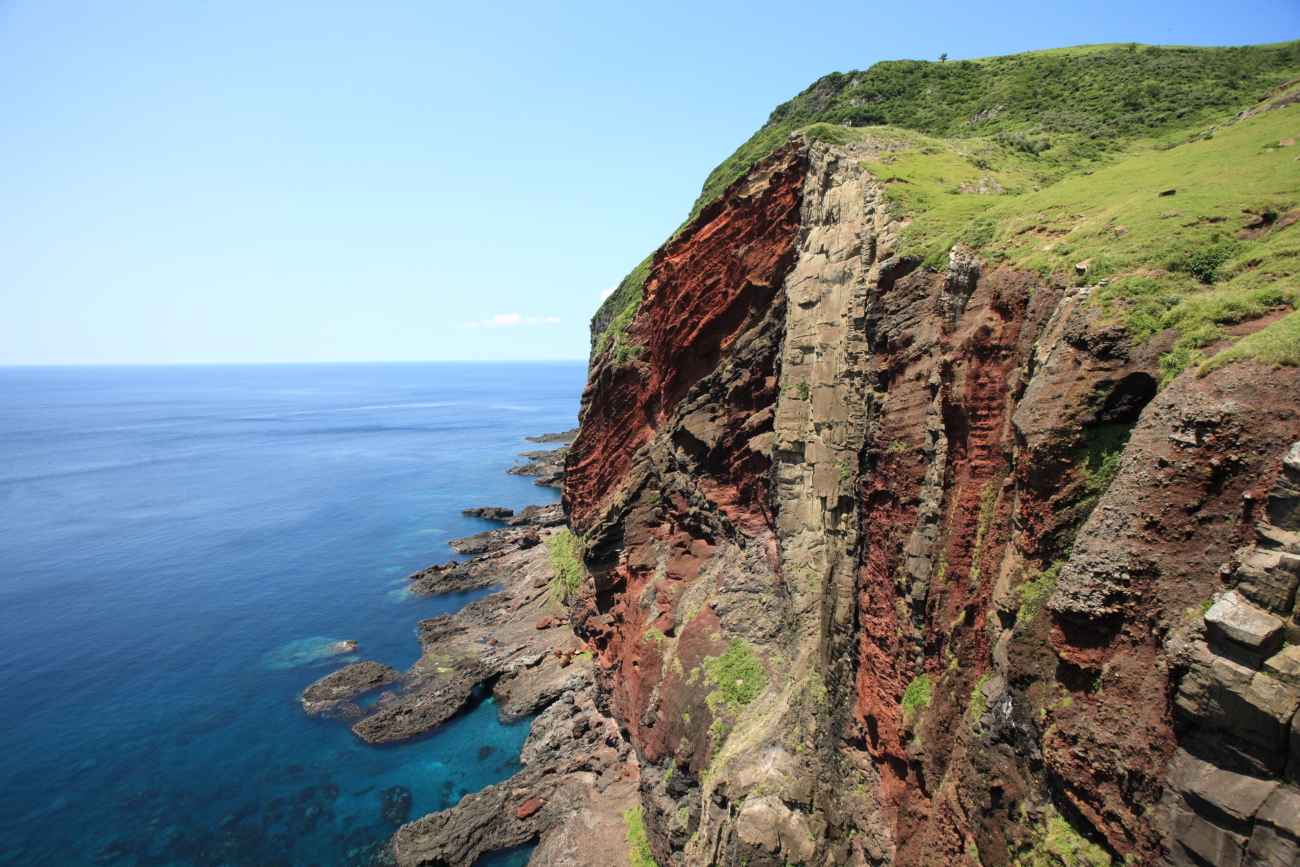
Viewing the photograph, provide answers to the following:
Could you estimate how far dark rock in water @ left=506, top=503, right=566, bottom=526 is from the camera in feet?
221

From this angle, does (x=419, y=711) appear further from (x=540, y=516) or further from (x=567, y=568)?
(x=540, y=516)

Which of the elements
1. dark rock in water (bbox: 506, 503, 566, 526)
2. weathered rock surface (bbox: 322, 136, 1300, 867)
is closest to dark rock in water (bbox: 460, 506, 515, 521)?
dark rock in water (bbox: 506, 503, 566, 526)

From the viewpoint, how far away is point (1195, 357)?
10742 millimetres

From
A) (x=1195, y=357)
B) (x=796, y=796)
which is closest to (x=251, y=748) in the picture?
(x=796, y=796)

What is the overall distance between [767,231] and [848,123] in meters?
26.7

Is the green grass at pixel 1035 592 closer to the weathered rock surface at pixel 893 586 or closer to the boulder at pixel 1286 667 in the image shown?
the weathered rock surface at pixel 893 586

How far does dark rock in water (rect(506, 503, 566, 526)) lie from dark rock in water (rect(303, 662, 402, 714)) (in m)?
26.8

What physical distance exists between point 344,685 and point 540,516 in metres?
31.3

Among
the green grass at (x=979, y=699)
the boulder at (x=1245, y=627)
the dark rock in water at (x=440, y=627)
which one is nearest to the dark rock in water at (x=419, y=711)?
the dark rock in water at (x=440, y=627)

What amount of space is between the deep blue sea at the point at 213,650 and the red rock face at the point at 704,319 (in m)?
18.4

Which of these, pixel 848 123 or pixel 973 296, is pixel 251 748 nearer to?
pixel 973 296

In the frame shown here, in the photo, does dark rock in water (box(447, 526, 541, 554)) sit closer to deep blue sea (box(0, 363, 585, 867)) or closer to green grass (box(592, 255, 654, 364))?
deep blue sea (box(0, 363, 585, 867))

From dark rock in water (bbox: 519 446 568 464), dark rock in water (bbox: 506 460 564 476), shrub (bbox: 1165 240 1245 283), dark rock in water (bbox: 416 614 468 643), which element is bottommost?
dark rock in water (bbox: 416 614 468 643)

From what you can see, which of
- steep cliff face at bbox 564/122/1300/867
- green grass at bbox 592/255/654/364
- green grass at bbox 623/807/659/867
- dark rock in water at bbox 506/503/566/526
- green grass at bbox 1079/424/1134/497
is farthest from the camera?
dark rock in water at bbox 506/503/566/526
